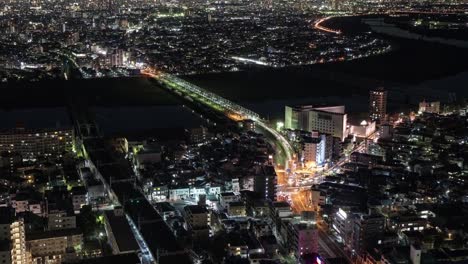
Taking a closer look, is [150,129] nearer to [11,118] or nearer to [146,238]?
[11,118]

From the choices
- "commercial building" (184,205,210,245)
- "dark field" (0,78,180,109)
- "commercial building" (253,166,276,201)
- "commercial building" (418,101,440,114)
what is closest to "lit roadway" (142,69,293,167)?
"dark field" (0,78,180,109)

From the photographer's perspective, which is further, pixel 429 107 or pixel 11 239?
pixel 429 107

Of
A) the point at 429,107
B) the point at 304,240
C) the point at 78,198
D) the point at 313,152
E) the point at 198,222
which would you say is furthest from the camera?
the point at 429,107

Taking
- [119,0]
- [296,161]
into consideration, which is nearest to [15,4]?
[119,0]

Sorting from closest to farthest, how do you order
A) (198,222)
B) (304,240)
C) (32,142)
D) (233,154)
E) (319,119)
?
(304,240) < (198,222) < (233,154) < (32,142) < (319,119)

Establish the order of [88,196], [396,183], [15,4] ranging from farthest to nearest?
[15,4]
[396,183]
[88,196]

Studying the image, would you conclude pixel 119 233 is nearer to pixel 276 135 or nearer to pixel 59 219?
pixel 59 219

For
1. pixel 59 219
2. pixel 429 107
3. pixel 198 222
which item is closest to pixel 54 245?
pixel 59 219
